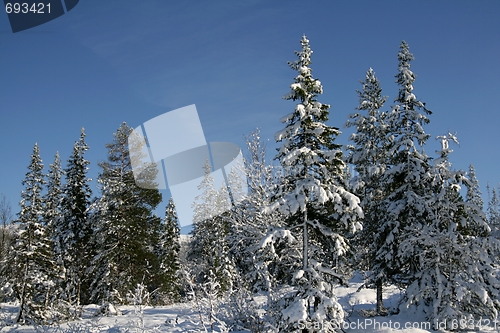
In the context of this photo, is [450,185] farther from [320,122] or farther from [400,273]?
[320,122]

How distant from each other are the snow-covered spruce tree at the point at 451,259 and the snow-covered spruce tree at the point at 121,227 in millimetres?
15327

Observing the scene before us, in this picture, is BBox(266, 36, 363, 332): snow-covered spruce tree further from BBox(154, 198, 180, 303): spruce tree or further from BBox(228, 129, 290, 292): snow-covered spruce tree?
BBox(154, 198, 180, 303): spruce tree

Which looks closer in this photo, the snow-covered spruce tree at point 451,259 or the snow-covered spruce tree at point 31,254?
the snow-covered spruce tree at point 451,259

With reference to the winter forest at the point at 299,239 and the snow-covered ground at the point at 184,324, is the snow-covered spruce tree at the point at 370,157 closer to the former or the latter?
the winter forest at the point at 299,239

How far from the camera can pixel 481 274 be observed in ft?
54.0

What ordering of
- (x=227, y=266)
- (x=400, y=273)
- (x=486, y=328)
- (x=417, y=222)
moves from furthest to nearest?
1. (x=227, y=266)
2. (x=400, y=273)
3. (x=417, y=222)
4. (x=486, y=328)

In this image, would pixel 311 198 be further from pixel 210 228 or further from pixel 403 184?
pixel 210 228

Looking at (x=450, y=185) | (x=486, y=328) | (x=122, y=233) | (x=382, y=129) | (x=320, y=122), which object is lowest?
(x=486, y=328)

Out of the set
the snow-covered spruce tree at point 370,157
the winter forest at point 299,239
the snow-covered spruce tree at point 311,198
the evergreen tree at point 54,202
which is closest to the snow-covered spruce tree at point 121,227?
the winter forest at point 299,239

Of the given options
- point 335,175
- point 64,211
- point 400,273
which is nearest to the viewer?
point 335,175

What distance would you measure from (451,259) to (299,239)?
7.39 m

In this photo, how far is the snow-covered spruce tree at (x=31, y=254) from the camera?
77.0 feet

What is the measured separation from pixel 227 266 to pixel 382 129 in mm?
20622

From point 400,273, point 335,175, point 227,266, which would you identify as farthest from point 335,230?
point 227,266
